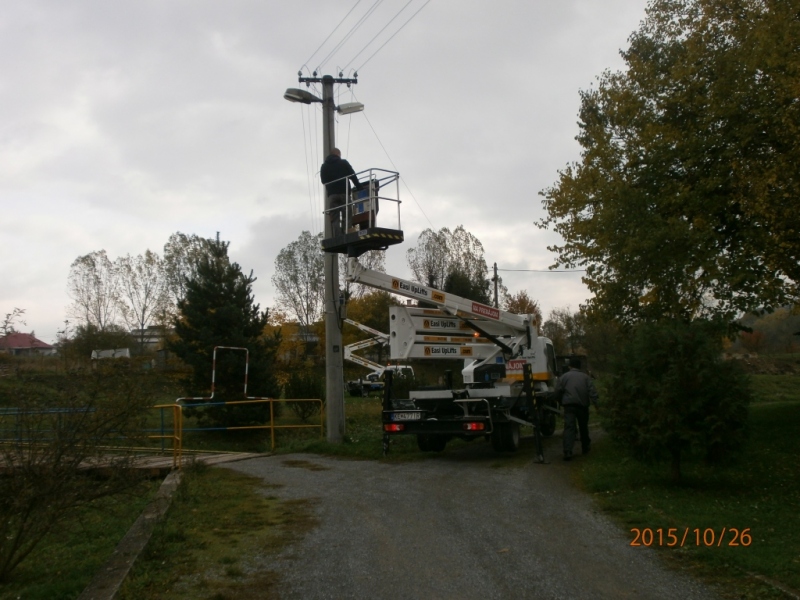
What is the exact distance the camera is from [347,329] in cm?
4700

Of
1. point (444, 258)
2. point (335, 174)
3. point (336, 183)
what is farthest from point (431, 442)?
point (444, 258)

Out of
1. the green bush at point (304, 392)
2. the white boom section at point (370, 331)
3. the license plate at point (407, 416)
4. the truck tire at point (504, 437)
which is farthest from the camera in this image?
the green bush at point (304, 392)

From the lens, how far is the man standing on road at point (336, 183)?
13.5 meters

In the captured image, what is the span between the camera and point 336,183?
13.6 m

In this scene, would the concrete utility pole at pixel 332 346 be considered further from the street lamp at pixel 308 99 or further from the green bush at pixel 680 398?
the green bush at pixel 680 398

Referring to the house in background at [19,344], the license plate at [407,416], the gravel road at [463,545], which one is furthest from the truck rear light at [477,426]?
the house in background at [19,344]

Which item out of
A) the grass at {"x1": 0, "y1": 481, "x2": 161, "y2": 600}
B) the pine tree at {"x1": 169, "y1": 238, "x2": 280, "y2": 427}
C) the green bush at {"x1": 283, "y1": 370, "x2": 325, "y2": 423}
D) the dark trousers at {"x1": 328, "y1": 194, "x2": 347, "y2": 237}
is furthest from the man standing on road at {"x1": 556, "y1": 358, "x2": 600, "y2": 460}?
the pine tree at {"x1": 169, "y1": 238, "x2": 280, "y2": 427}

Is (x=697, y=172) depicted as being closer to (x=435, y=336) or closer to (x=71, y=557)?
(x=435, y=336)

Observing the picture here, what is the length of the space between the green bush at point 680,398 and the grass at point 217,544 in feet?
14.7

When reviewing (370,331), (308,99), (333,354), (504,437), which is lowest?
(504,437)

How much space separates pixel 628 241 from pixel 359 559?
9.15 meters

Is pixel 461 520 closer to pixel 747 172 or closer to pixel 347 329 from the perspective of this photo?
pixel 747 172
